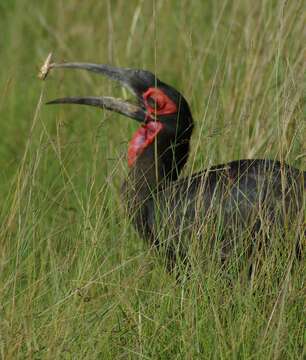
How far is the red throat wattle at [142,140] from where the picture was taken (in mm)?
4484

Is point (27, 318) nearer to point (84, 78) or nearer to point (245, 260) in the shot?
point (245, 260)

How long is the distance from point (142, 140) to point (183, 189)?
1.60 ft

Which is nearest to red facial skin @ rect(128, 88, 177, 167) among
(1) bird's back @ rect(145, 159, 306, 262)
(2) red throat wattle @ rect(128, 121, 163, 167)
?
(2) red throat wattle @ rect(128, 121, 163, 167)

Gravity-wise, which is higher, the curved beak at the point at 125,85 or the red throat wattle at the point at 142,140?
the curved beak at the point at 125,85

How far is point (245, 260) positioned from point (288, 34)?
1.41 metres

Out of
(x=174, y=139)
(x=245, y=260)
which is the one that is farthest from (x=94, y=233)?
(x=174, y=139)

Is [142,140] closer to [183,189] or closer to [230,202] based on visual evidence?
[183,189]

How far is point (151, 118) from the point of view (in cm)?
453

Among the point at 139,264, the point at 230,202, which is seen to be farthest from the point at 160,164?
the point at 139,264

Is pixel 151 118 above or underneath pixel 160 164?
above

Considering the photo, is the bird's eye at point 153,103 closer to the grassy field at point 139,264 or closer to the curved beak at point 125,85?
the curved beak at point 125,85

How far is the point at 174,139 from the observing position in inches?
177

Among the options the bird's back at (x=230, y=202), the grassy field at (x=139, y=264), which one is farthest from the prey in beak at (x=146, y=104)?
the bird's back at (x=230, y=202)

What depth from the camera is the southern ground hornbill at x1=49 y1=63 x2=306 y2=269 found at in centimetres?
369
